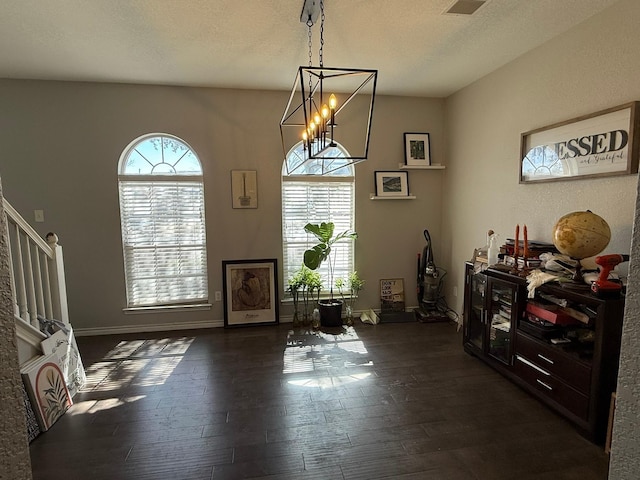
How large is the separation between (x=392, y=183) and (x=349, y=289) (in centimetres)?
145

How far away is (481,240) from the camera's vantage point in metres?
3.84

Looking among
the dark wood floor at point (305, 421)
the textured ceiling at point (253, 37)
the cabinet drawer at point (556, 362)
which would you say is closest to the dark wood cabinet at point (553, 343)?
the cabinet drawer at point (556, 362)

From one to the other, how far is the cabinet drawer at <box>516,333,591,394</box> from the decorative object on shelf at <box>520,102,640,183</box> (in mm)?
1283

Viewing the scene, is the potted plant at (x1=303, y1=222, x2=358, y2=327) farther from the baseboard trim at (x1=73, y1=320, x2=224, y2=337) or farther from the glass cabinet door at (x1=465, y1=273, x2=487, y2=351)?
the glass cabinet door at (x1=465, y1=273, x2=487, y2=351)

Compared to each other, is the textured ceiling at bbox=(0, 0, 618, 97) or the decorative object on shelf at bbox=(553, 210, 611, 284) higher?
the textured ceiling at bbox=(0, 0, 618, 97)

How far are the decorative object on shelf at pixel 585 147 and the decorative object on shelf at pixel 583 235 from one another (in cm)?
41

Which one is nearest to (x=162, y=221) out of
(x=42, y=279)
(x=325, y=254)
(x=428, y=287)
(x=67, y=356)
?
(x=42, y=279)

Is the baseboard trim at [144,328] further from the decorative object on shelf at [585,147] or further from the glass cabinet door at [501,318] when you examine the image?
the decorative object on shelf at [585,147]

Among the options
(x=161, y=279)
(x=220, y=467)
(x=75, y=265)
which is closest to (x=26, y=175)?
(x=75, y=265)

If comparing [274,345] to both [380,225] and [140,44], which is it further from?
[140,44]

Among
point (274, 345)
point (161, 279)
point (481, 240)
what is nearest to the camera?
point (274, 345)

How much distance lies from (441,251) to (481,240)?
30.7 inches

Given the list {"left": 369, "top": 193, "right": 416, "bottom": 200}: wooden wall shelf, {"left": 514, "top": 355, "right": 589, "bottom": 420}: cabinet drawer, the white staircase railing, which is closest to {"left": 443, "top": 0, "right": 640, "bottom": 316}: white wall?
{"left": 369, "top": 193, "right": 416, "bottom": 200}: wooden wall shelf

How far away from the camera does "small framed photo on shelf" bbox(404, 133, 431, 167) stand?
434 centimetres
